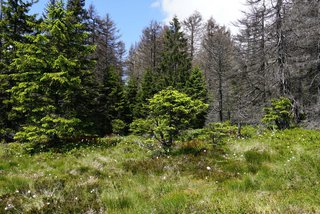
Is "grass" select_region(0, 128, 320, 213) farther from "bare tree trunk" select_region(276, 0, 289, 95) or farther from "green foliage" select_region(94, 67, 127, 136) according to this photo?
"green foliage" select_region(94, 67, 127, 136)

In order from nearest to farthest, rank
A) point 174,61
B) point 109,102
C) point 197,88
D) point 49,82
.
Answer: point 49,82 < point 109,102 < point 174,61 < point 197,88

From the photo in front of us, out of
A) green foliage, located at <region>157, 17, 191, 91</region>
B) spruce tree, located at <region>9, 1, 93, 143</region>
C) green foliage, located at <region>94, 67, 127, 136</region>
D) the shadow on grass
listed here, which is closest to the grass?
the shadow on grass

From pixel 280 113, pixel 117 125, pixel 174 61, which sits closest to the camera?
pixel 280 113

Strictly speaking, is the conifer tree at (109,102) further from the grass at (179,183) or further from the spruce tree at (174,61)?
the grass at (179,183)

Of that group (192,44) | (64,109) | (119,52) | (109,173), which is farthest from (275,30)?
(119,52)

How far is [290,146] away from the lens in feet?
32.6

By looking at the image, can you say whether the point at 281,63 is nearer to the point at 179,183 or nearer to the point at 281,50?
the point at 281,50

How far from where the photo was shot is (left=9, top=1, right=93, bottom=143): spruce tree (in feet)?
43.4

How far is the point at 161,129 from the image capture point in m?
10.6

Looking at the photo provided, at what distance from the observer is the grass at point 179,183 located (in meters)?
4.40

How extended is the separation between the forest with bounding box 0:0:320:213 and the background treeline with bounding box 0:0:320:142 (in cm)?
10

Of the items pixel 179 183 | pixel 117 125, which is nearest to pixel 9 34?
pixel 117 125

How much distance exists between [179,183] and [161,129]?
4253mm

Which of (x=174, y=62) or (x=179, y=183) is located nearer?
(x=179, y=183)
